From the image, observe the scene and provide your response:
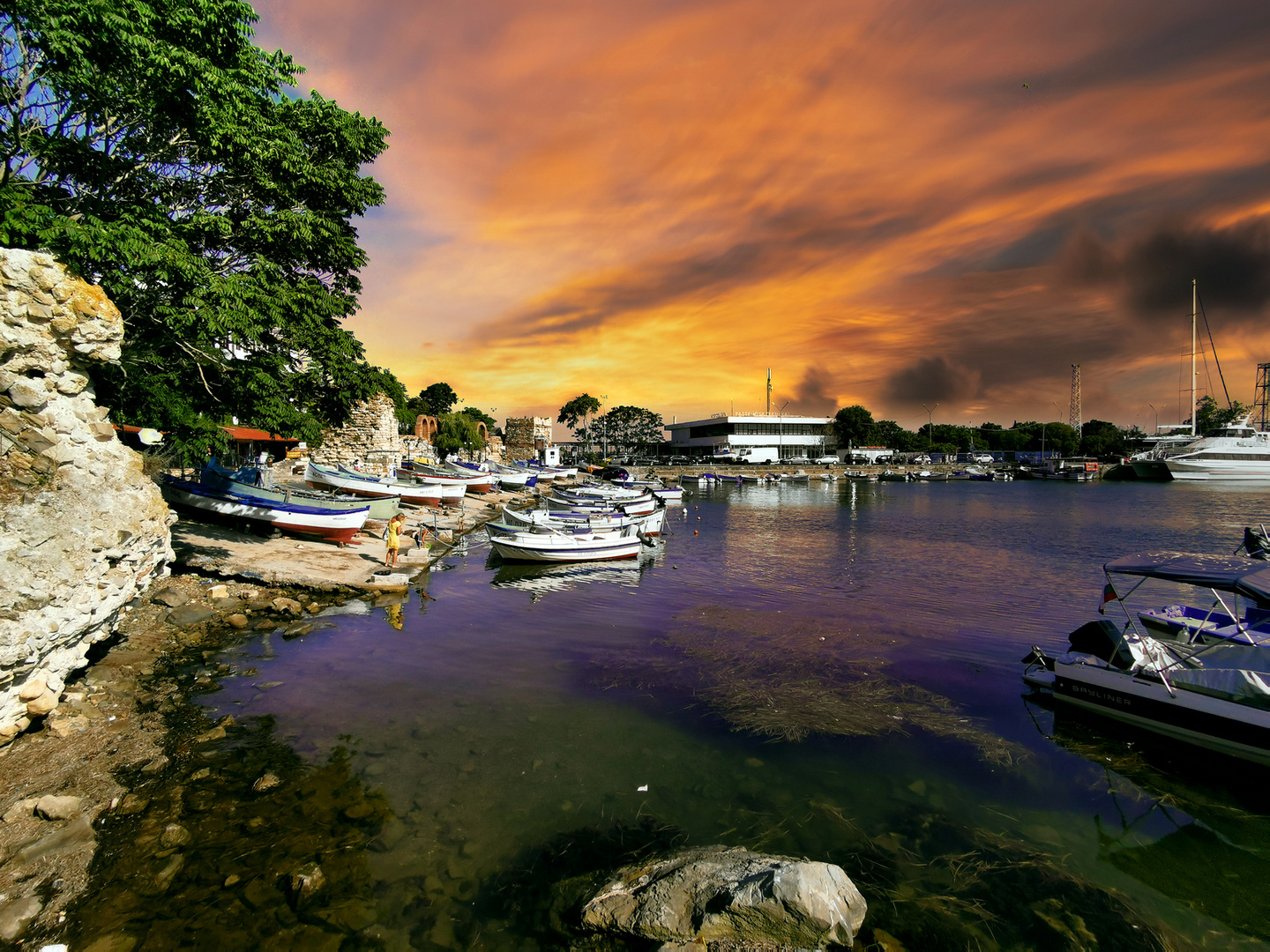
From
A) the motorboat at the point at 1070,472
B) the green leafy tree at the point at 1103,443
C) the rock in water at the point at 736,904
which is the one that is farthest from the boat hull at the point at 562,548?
the green leafy tree at the point at 1103,443

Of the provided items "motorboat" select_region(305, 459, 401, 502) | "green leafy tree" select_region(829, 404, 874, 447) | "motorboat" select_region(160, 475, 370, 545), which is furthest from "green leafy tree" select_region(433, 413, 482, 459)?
"green leafy tree" select_region(829, 404, 874, 447)

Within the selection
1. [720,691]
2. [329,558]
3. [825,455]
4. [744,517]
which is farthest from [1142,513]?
[825,455]

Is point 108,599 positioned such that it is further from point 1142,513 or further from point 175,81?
point 1142,513

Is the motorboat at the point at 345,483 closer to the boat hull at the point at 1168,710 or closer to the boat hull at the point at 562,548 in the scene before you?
the boat hull at the point at 562,548

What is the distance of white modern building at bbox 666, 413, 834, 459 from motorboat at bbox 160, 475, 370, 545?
107208mm

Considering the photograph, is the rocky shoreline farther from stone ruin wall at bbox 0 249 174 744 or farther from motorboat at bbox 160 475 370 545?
motorboat at bbox 160 475 370 545

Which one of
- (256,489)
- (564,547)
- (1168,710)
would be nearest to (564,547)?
(564,547)

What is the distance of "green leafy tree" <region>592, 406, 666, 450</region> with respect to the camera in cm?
14300

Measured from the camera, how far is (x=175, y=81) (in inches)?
451

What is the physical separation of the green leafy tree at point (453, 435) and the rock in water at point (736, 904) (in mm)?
66242

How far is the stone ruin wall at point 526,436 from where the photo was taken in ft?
308

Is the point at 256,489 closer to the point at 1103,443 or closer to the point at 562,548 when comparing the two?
the point at 562,548

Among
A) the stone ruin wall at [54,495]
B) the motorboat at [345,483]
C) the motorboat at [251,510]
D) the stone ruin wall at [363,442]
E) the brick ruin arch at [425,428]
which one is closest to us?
the stone ruin wall at [54,495]

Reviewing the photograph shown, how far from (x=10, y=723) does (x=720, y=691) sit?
1138 centimetres
